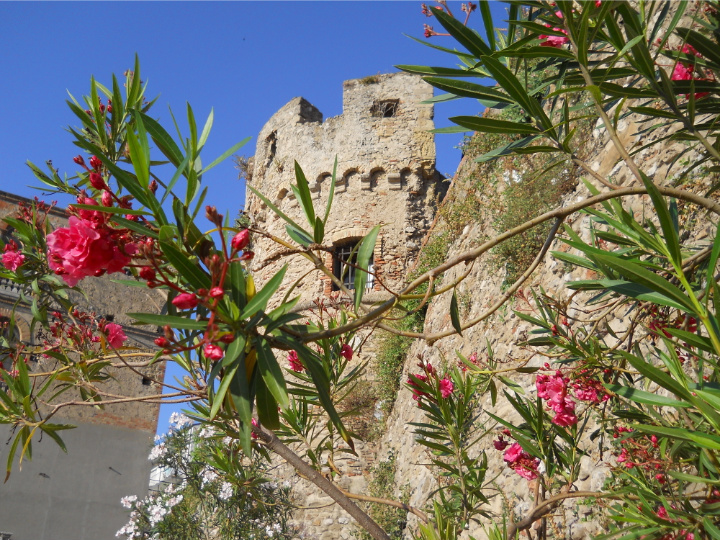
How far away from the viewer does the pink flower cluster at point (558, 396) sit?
85.1 inches

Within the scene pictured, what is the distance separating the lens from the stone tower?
35.4ft

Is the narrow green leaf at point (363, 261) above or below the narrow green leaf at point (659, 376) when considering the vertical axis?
above

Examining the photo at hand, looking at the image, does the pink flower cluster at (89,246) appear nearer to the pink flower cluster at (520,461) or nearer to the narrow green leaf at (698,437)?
the narrow green leaf at (698,437)

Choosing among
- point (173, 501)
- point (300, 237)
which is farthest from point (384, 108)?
point (300, 237)

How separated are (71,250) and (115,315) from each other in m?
11.1

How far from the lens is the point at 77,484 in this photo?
1026 cm

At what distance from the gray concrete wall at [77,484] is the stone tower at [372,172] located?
4074mm

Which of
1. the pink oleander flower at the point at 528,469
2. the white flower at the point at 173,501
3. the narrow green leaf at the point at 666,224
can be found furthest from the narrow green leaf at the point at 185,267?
the white flower at the point at 173,501

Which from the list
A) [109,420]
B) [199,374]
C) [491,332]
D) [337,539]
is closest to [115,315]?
[109,420]

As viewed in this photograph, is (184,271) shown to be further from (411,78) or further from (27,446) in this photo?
(411,78)

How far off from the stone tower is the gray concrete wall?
407cm

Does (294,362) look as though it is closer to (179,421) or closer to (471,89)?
(471,89)

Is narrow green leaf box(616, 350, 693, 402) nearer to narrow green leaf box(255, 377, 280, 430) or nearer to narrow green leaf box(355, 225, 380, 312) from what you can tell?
narrow green leaf box(355, 225, 380, 312)

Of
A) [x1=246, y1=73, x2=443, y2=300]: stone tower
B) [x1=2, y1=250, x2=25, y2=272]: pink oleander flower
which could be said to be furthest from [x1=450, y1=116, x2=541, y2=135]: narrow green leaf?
[x1=246, y1=73, x2=443, y2=300]: stone tower
